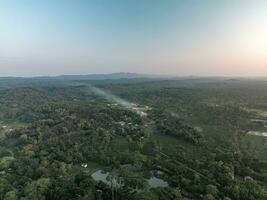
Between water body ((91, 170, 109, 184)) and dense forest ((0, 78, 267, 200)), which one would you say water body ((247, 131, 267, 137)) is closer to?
dense forest ((0, 78, 267, 200))

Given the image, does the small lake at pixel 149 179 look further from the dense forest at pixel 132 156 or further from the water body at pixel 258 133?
the water body at pixel 258 133

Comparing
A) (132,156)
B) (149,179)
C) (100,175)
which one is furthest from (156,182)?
(100,175)

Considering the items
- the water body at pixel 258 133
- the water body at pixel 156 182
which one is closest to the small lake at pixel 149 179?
the water body at pixel 156 182

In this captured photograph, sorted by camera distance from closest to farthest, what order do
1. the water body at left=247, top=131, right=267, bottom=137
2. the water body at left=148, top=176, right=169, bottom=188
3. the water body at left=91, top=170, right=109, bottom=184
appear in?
the water body at left=148, top=176, right=169, bottom=188
the water body at left=91, top=170, right=109, bottom=184
the water body at left=247, top=131, right=267, bottom=137

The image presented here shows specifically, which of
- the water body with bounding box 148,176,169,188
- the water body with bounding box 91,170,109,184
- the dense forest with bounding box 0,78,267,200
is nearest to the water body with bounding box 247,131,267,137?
the dense forest with bounding box 0,78,267,200

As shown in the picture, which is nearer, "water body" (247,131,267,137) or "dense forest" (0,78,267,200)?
"dense forest" (0,78,267,200)

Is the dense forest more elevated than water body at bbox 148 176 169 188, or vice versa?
the dense forest

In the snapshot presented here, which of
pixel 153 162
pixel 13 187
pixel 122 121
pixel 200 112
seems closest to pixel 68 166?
pixel 13 187
